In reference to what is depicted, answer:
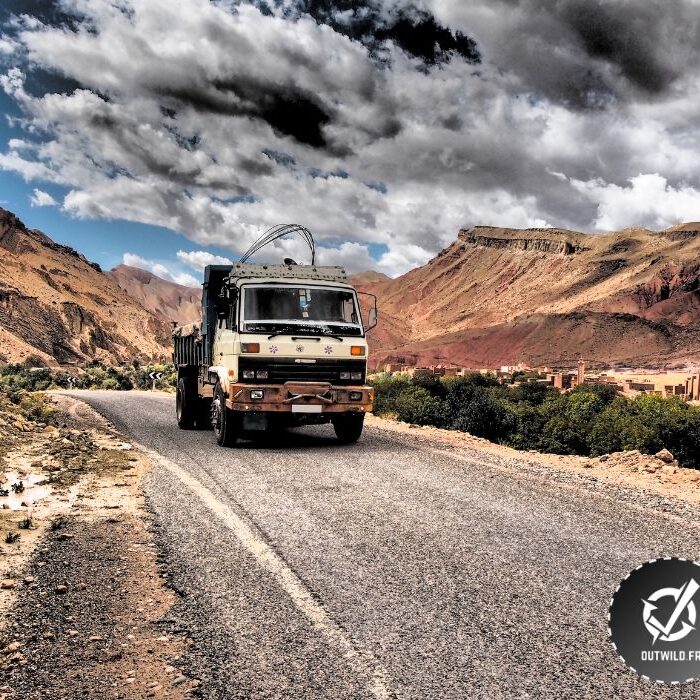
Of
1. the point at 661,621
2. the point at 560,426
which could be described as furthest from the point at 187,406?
the point at 661,621

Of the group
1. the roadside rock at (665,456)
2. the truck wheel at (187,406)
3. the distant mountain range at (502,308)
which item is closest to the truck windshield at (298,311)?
the truck wheel at (187,406)

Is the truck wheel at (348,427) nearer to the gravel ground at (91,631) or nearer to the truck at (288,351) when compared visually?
the truck at (288,351)

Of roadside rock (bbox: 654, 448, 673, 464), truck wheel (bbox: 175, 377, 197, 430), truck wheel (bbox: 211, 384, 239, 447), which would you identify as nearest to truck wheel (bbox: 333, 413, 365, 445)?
truck wheel (bbox: 211, 384, 239, 447)

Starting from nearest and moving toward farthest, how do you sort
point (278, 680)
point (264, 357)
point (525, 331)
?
point (278, 680), point (264, 357), point (525, 331)

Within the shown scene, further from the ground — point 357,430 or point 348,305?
point 348,305

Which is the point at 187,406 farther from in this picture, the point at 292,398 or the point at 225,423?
the point at 292,398

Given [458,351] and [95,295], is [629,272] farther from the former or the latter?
[95,295]

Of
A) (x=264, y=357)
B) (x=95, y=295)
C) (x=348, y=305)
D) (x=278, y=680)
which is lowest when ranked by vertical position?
(x=278, y=680)

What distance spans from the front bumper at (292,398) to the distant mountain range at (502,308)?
193ft

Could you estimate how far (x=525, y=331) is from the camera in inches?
3839

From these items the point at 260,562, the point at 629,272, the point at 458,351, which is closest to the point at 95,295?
the point at 458,351

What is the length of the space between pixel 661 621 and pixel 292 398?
30.1 ft

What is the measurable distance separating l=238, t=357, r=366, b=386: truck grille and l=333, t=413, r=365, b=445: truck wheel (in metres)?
1.20

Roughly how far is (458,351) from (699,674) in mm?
96213
